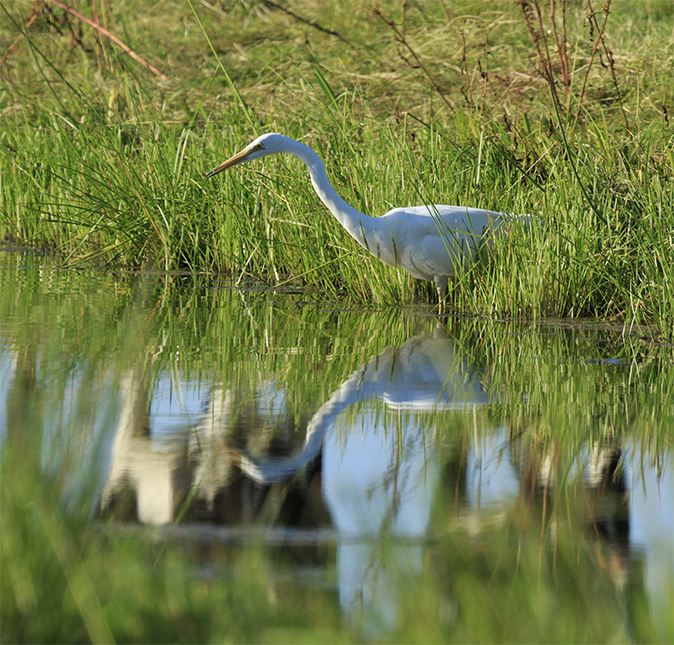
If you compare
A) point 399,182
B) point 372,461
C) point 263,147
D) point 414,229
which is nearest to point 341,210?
point 414,229

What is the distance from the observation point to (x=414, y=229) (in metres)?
5.79

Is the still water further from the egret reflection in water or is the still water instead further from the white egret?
the white egret

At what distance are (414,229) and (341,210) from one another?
449 millimetres

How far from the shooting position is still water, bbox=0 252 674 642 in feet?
6.70

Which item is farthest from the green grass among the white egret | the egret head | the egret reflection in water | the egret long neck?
the egret reflection in water

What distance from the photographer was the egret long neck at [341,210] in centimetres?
575

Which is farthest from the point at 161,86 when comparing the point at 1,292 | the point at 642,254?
the point at 642,254

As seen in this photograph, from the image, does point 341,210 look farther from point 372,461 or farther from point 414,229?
point 372,461

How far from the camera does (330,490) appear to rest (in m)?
2.88

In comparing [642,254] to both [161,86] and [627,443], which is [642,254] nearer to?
[627,443]

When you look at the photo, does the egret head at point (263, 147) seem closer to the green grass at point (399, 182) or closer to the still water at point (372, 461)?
the green grass at point (399, 182)

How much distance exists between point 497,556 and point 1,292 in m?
4.80

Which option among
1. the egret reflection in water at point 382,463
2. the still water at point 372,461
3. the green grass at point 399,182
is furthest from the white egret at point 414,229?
the egret reflection in water at point 382,463

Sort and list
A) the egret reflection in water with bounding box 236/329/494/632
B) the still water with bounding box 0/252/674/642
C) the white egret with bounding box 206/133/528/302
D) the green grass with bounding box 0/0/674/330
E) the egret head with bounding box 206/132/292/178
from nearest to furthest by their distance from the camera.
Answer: the still water with bounding box 0/252/674/642 → the egret reflection in water with bounding box 236/329/494/632 → the green grass with bounding box 0/0/674/330 → the white egret with bounding box 206/133/528/302 → the egret head with bounding box 206/132/292/178
